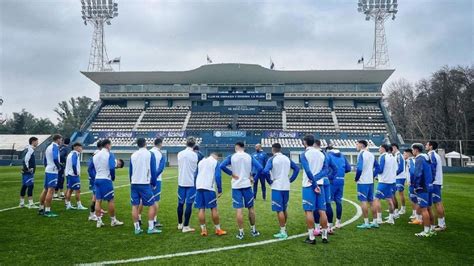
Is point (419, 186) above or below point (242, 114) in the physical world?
below

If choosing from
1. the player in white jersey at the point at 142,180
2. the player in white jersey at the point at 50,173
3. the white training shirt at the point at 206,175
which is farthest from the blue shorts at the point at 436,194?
the player in white jersey at the point at 50,173

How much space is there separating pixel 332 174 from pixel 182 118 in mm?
45005

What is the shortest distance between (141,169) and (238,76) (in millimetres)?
44525

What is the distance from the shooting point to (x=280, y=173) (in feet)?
22.6

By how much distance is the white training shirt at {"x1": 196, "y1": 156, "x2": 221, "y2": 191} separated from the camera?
23.3 feet

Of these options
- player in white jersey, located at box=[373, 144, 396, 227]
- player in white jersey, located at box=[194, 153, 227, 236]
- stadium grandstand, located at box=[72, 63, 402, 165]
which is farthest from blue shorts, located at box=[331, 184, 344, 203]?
stadium grandstand, located at box=[72, 63, 402, 165]

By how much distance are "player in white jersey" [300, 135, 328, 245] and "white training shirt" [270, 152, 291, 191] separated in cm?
35

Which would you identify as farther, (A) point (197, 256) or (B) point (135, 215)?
(B) point (135, 215)

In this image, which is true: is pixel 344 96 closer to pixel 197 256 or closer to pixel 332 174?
pixel 332 174

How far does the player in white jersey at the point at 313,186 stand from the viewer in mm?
6613

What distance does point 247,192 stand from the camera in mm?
7012

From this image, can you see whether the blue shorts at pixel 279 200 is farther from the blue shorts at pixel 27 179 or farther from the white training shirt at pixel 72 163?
the blue shorts at pixel 27 179

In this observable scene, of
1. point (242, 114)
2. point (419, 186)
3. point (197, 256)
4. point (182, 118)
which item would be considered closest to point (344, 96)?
point (242, 114)

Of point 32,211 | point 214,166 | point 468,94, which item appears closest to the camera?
point 214,166
